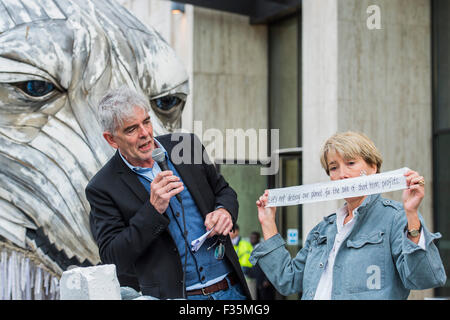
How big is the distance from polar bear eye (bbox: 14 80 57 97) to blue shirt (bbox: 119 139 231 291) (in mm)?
621

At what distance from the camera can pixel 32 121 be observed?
238 centimetres

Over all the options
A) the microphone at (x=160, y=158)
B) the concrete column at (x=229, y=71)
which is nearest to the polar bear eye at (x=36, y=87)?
the microphone at (x=160, y=158)

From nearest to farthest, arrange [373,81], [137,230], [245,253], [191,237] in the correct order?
[137,230]
[191,237]
[373,81]
[245,253]

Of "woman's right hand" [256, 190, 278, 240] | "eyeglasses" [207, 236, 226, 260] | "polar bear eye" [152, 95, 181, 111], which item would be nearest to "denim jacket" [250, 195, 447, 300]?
"woman's right hand" [256, 190, 278, 240]

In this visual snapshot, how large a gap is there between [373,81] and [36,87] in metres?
5.08

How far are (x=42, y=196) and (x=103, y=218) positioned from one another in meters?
0.61

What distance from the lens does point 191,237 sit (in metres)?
1.94

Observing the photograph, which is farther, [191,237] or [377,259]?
[191,237]

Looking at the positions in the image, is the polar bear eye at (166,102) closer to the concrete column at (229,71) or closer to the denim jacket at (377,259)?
the denim jacket at (377,259)

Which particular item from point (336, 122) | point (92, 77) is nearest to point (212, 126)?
point (336, 122)

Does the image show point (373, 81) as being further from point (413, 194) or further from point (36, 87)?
point (413, 194)

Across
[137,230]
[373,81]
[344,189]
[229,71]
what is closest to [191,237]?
[137,230]

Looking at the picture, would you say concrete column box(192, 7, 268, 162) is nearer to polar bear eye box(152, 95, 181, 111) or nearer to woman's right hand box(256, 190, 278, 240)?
polar bear eye box(152, 95, 181, 111)

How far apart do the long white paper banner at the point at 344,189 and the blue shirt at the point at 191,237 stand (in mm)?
289
